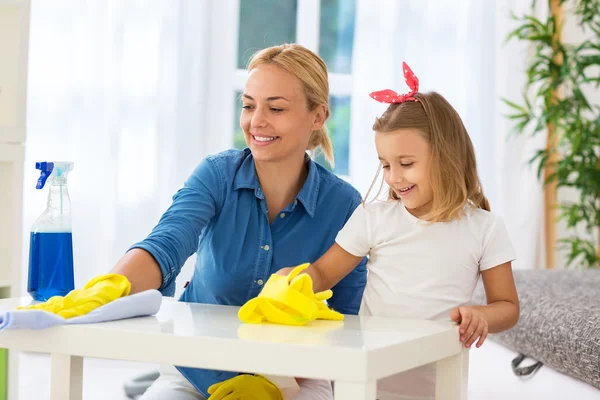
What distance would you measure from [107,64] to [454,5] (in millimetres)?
1782

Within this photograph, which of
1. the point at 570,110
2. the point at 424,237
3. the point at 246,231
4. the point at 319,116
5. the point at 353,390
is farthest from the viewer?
the point at 570,110

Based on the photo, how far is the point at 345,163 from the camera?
4.04m

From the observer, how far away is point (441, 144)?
1426mm

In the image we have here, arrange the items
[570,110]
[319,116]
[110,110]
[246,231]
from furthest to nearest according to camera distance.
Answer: [570,110]
[110,110]
[319,116]
[246,231]

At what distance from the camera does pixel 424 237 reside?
1.42m

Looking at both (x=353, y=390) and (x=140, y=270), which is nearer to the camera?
(x=353, y=390)

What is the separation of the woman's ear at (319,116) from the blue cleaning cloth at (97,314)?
28.0 inches

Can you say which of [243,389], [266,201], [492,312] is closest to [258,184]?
[266,201]

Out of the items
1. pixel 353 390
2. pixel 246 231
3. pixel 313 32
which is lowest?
pixel 353 390

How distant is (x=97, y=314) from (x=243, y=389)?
1.26ft

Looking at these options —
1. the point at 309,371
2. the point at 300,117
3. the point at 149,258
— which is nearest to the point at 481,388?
the point at 300,117

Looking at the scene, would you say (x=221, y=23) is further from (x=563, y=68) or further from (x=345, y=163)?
(x=563, y=68)

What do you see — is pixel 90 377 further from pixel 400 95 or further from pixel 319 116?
pixel 400 95

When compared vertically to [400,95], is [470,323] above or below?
below
